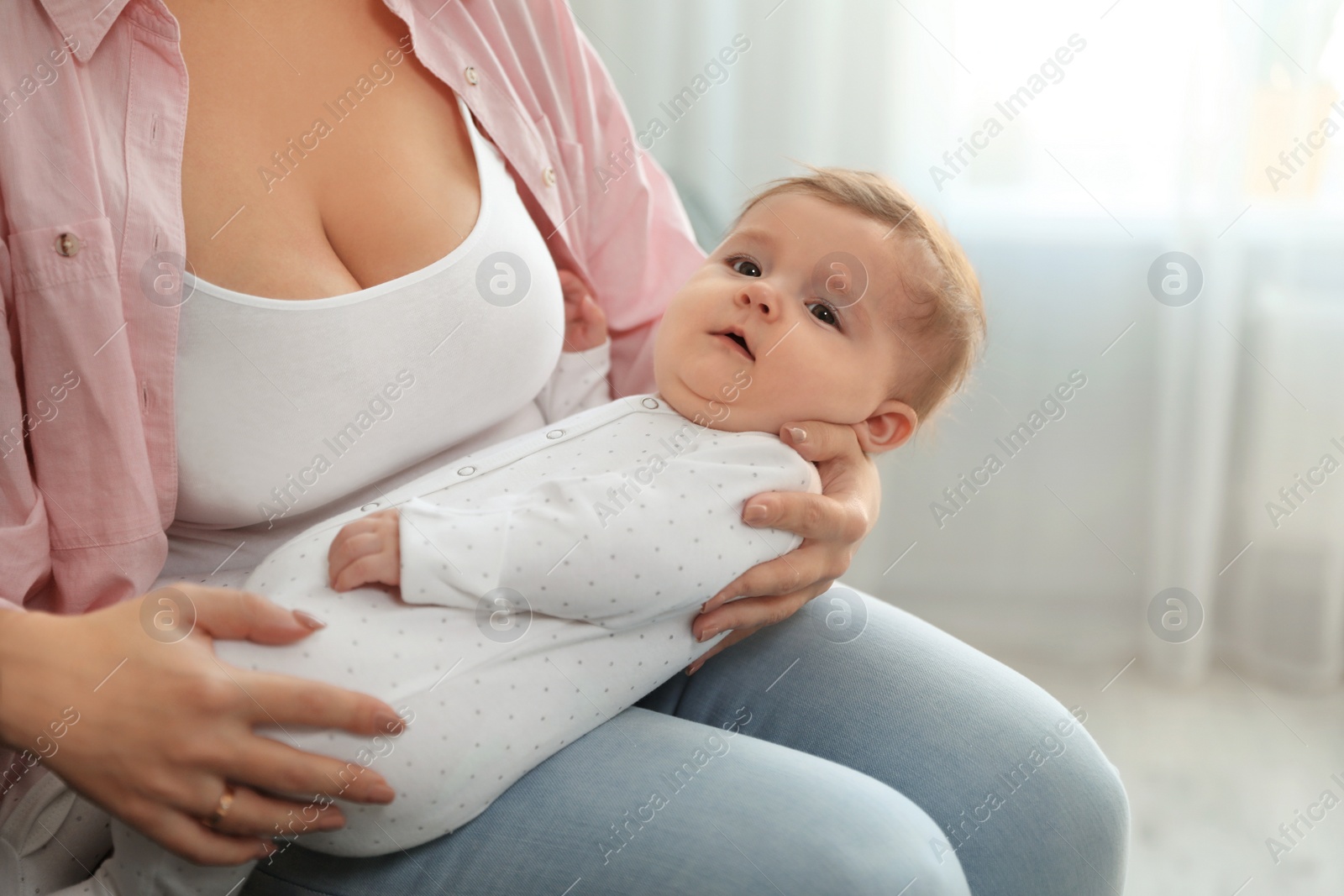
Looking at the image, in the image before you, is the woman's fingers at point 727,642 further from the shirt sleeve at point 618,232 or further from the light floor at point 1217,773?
the light floor at point 1217,773

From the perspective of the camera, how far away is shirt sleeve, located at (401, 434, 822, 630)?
27.7 inches

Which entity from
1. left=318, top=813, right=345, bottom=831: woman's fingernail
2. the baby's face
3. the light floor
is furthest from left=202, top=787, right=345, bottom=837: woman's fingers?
the light floor

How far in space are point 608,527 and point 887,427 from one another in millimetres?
312

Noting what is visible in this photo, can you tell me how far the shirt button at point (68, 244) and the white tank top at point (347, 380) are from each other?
8 cm

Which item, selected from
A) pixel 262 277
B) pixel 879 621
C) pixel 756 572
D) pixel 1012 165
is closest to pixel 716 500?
pixel 756 572

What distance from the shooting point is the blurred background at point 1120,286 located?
1802 millimetres

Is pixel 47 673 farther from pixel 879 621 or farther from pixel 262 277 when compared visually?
pixel 879 621

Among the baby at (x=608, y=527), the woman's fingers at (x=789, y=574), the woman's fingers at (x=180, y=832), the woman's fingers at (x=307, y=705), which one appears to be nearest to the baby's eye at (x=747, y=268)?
the baby at (x=608, y=527)

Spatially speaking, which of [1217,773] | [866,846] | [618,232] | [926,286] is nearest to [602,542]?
[866,846]

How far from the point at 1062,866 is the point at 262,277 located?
745 mm

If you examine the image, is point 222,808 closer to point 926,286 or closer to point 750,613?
point 750,613

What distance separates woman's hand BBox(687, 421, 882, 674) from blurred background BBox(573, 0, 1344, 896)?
1.00m

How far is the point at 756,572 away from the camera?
0.80m

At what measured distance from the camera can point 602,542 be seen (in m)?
0.72
